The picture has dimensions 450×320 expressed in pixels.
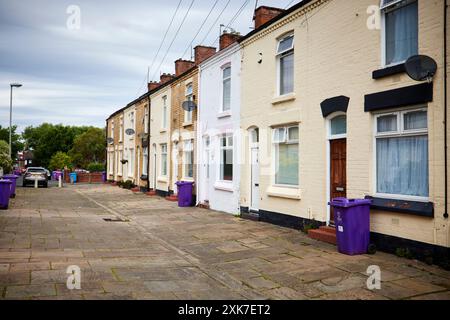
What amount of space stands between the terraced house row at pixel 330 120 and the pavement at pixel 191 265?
954mm

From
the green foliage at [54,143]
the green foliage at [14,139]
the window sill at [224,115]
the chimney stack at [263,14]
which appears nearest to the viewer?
the chimney stack at [263,14]

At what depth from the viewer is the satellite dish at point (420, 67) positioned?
7.29 metres

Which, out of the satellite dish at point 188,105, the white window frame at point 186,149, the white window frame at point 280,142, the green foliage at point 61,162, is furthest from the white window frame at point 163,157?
the green foliage at point 61,162

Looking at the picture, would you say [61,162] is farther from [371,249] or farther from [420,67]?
[420,67]

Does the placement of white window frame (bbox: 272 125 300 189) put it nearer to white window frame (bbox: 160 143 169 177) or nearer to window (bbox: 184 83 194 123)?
window (bbox: 184 83 194 123)

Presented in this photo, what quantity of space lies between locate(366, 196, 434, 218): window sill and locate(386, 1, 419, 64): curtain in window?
113 inches

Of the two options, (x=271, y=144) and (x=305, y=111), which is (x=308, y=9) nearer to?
(x=305, y=111)

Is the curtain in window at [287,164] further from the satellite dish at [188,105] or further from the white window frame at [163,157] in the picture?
the white window frame at [163,157]

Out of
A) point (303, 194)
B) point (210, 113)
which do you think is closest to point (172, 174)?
point (210, 113)

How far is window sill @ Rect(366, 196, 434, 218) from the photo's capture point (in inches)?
292

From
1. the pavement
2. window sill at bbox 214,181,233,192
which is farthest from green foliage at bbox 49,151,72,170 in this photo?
the pavement

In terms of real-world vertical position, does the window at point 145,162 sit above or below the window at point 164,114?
below
